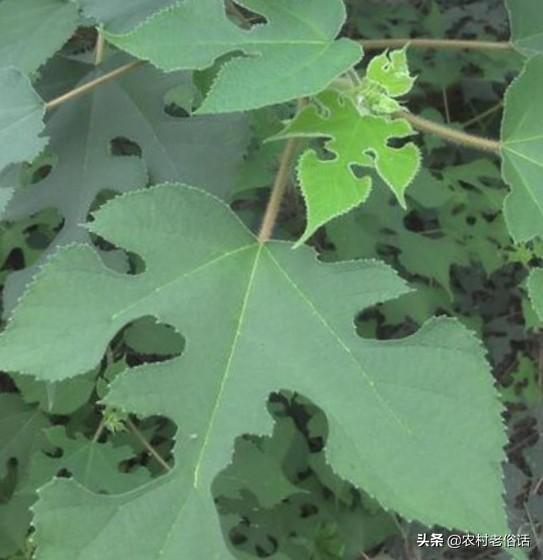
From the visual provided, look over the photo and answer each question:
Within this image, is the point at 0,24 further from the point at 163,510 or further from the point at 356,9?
the point at 356,9

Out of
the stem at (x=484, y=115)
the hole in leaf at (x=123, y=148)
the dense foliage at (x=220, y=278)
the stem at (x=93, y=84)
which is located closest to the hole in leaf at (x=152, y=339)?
the dense foliage at (x=220, y=278)

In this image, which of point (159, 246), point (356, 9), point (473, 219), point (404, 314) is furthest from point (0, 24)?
point (356, 9)

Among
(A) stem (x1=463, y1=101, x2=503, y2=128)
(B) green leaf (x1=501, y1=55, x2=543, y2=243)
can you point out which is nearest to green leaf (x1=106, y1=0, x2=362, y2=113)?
(B) green leaf (x1=501, y1=55, x2=543, y2=243)

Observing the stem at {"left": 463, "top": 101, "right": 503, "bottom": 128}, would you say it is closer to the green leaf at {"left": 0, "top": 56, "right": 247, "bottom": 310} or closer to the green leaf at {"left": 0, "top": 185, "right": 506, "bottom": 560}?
the green leaf at {"left": 0, "top": 56, "right": 247, "bottom": 310}

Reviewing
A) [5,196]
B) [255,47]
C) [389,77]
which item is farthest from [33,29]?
[389,77]

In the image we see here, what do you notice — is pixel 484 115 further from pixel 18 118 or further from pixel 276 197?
pixel 18 118

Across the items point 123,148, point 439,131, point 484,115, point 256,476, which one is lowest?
point 484,115

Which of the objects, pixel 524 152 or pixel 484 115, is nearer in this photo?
pixel 524 152
